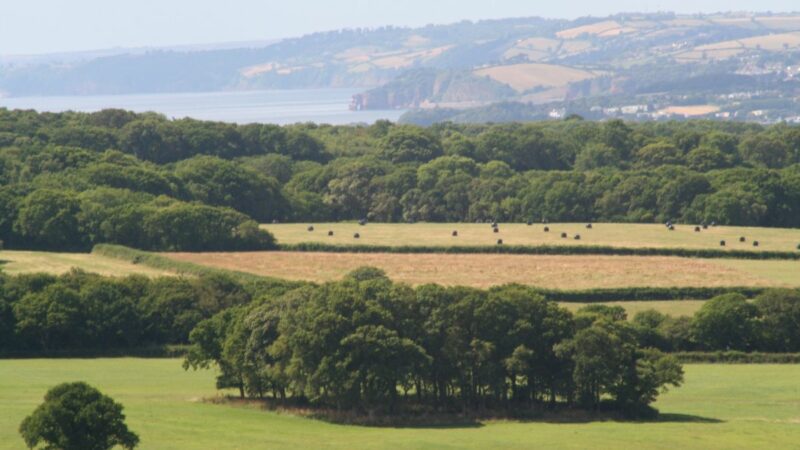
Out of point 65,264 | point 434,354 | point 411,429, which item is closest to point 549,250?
point 65,264

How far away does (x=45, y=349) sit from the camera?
289 ft

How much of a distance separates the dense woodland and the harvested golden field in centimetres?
923

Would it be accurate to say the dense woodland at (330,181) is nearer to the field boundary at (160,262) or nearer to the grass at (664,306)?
the field boundary at (160,262)

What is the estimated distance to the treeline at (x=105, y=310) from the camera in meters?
87.5

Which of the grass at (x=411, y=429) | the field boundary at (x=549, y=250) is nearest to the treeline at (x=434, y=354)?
the grass at (x=411, y=429)

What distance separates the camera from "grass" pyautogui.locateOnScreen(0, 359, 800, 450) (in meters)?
64.4

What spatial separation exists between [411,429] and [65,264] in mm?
52352

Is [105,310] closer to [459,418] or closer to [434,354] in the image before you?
[434,354]

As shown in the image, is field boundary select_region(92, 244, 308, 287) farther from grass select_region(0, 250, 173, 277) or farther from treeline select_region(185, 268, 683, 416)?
treeline select_region(185, 268, 683, 416)

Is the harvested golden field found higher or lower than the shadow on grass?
higher

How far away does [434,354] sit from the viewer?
243ft

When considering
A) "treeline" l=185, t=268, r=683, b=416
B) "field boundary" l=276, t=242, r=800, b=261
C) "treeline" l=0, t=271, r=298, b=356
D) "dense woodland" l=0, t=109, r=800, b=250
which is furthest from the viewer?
"dense woodland" l=0, t=109, r=800, b=250

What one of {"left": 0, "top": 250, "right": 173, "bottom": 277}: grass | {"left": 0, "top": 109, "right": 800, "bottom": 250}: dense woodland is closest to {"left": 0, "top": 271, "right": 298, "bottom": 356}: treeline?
{"left": 0, "top": 250, "right": 173, "bottom": 277}: grass

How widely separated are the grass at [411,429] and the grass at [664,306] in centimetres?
1483
